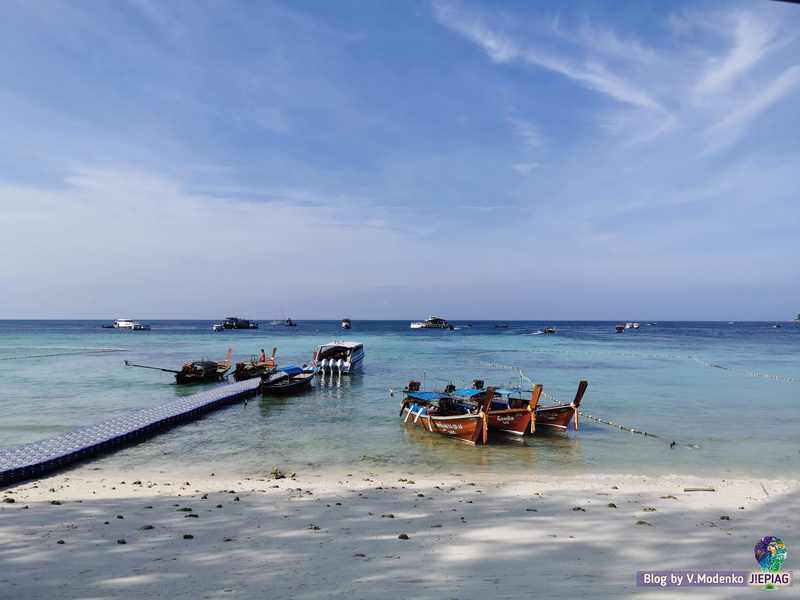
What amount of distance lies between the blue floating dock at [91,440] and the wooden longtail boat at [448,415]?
12.2 metres

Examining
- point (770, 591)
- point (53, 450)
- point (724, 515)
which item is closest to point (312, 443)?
point (53, 450)

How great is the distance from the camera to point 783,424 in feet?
79.0

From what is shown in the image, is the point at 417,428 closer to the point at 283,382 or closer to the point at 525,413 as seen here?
the point at 525,413

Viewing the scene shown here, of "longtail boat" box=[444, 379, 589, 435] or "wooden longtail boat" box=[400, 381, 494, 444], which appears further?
"longtail boat" box=[444, 379, 589, 435]

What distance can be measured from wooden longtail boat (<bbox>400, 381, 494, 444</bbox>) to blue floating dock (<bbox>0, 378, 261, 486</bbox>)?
12.2 m

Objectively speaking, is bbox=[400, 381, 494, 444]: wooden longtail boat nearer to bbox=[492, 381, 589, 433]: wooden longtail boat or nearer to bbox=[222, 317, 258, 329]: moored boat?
bbox=[492, 381, 589, 433]: wooden longtail boat

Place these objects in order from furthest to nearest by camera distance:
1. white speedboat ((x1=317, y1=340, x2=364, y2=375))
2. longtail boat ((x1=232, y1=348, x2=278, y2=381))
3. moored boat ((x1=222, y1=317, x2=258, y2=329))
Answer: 1. moored boat ((x1=222, y1=317, x2=258, y2=329))
2. white speedboat ((x1=317, y1=340, x2=364, y2=375))
3. longtail boat ((x1=232, y1=348, x2=278, y2=381))

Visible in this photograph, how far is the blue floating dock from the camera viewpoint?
1549cm

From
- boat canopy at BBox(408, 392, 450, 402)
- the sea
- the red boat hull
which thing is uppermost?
boat canopy at BBox(408, 392, 450, 402)

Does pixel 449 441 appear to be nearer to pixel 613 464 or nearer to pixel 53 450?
pixel 613 464

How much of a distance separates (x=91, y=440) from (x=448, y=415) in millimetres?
15486

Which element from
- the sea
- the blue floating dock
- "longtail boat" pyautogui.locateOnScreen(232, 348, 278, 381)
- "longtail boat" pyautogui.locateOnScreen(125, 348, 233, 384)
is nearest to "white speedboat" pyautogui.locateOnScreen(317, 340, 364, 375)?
the sea

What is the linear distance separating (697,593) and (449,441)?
1420 cm

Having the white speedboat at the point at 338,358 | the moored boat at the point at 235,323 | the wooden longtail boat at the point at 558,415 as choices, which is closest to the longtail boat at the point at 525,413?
the wooden longtail boat at the point at 558,415
